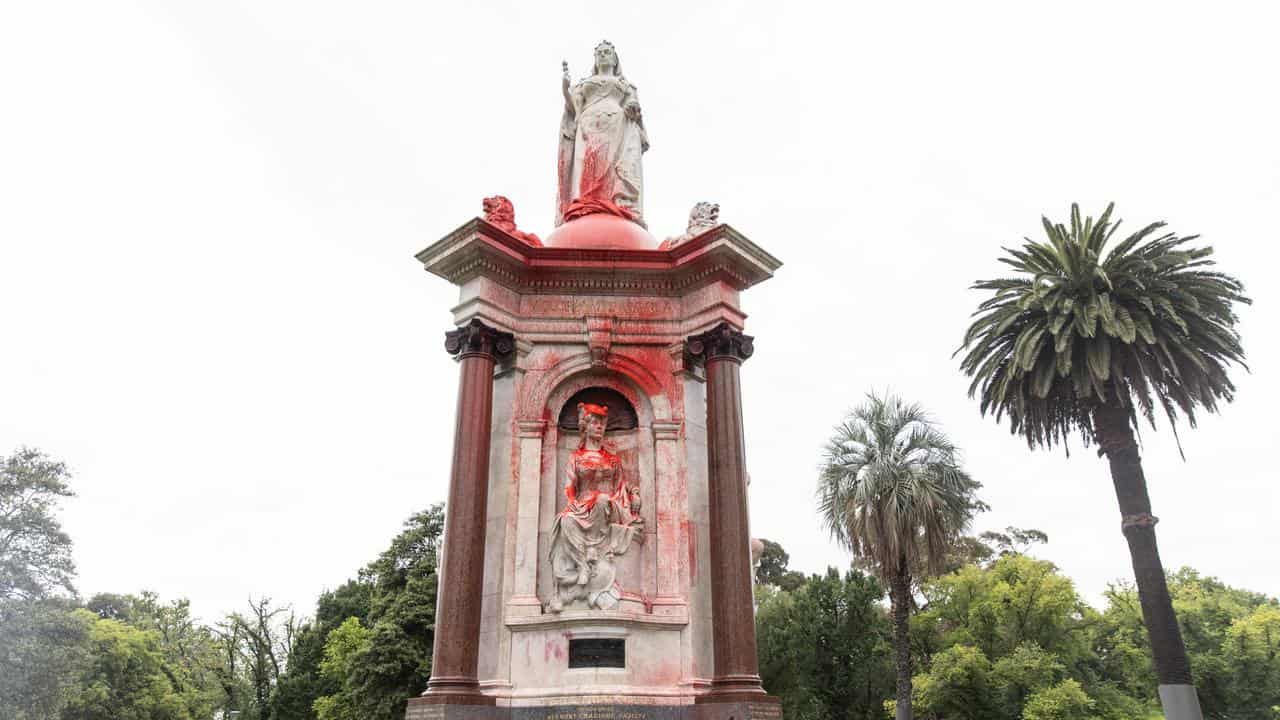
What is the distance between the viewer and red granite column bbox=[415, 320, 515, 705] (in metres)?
11.6

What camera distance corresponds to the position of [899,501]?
2739 cm

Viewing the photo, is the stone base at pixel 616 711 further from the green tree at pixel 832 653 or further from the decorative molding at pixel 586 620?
the green tree at pixel 832 653

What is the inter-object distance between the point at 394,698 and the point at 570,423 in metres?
26.8

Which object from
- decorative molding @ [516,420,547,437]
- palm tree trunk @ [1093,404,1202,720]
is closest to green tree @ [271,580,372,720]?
palm tree trunk @ [1093,404,1202,720]

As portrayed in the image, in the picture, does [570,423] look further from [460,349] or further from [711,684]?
[711,684]

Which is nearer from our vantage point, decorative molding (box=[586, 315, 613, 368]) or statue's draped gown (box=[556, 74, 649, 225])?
decorative molding (box=[586, 315, 613, 368])

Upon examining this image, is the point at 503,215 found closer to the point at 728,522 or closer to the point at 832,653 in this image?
the point at 728,522

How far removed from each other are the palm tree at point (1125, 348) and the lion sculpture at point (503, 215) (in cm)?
1641

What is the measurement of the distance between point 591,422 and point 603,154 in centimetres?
541

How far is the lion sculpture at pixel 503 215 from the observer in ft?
46.1

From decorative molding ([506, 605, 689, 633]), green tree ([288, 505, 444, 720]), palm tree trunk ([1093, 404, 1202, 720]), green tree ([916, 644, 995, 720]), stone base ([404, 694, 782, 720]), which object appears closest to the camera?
stone base ([404, 694, 782, 720])

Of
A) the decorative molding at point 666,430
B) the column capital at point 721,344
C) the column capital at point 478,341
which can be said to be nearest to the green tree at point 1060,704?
the column capital at point 721,344

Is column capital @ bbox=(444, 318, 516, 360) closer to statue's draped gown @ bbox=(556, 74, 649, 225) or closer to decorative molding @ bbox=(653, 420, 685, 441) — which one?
decorative molding @ bbox=(653, 420, 685, 441)

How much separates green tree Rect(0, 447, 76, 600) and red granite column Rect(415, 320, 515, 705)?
33.3 metres
